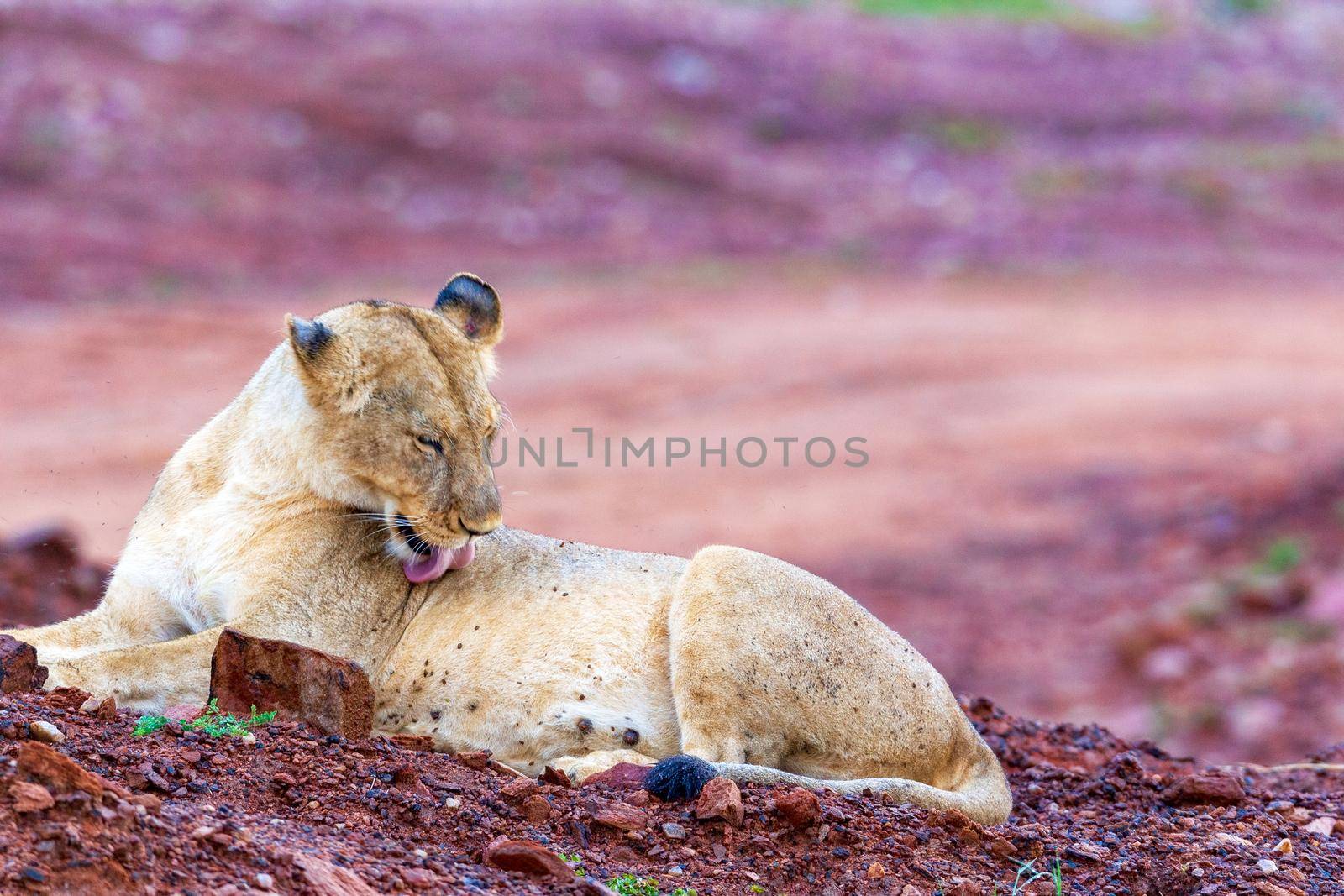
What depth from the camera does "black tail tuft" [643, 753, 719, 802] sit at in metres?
5.07

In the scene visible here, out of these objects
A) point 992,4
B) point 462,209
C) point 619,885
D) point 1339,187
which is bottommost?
point 619,885

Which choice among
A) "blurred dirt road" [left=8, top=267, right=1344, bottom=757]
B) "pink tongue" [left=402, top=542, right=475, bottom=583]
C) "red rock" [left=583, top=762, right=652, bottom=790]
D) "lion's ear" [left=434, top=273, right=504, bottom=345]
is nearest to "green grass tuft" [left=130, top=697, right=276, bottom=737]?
"pink tongue" [left=402, top=542, right=475, bottom=583]

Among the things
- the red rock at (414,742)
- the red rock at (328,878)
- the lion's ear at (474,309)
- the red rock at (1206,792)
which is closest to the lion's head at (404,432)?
the lion's ear at (474,309)

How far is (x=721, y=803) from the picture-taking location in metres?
4.95

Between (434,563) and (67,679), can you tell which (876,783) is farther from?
(67,679)

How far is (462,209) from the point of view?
2288 centimetres

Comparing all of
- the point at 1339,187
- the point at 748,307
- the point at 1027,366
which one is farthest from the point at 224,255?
the point at 1339,187

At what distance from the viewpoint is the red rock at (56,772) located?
3932 millimetres

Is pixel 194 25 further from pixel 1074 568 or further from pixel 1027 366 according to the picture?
pixel 1074 568

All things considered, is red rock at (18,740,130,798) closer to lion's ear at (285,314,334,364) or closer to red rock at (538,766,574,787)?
red rock at (538,766,574,787)

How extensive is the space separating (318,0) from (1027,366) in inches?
615

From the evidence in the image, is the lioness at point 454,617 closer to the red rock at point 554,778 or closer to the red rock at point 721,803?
the red rock at point 554,778

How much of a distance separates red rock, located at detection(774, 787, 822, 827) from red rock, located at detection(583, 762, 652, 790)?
20.9 inches

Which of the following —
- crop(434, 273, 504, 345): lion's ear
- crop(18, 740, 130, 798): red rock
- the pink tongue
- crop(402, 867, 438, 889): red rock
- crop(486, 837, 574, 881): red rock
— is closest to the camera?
crop(18, 740, 130, 798): red rock
